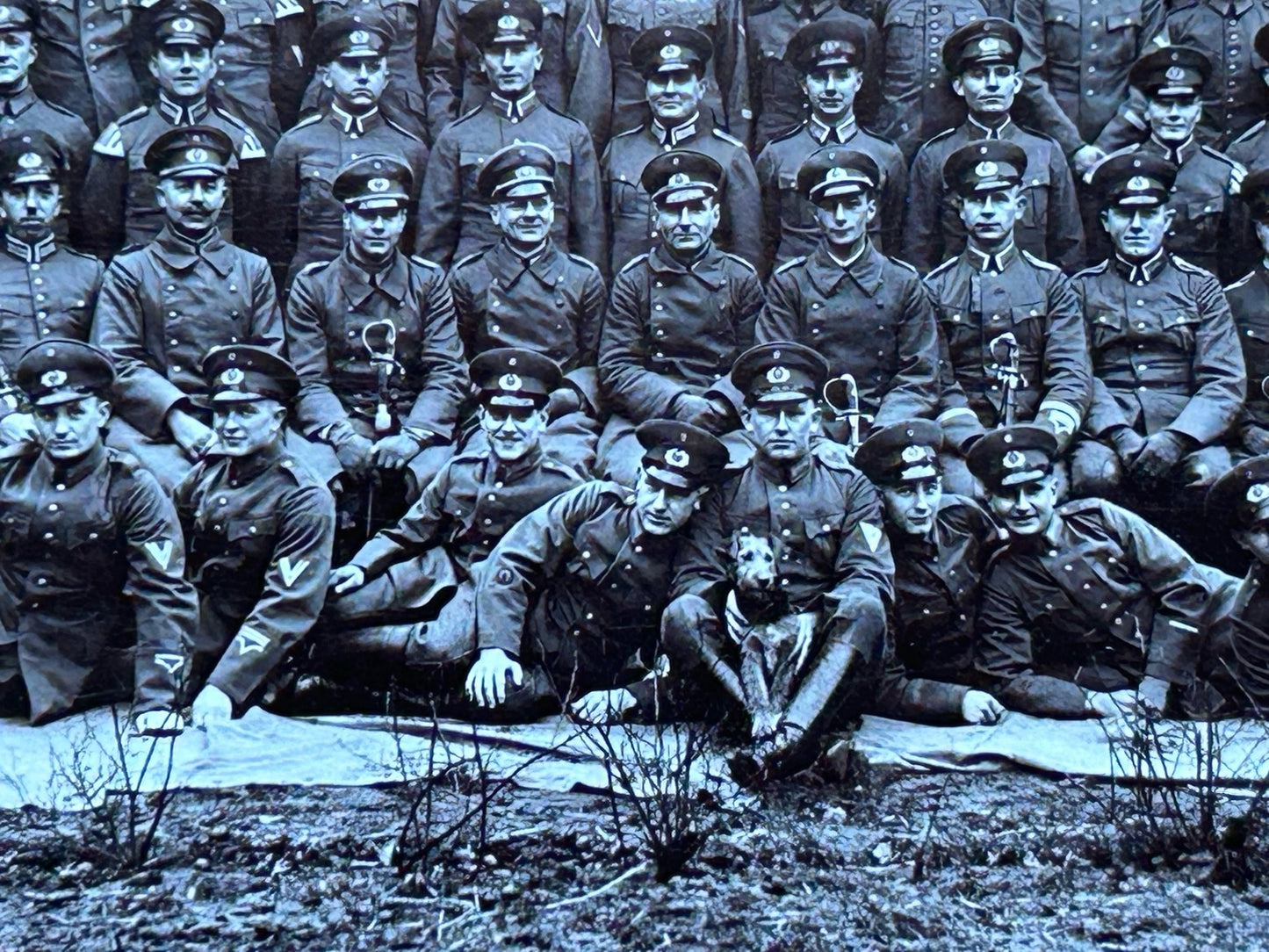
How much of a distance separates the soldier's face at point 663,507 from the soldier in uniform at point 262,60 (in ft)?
9.30

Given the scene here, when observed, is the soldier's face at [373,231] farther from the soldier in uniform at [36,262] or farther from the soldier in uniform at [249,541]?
the soldier in uniform at [36,262]

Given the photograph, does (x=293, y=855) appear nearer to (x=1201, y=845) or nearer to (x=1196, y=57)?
(x=1201, y=845)

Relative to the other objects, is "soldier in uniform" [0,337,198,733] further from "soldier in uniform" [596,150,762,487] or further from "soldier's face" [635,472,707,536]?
"soldier in uniform" [596,150,762,487]

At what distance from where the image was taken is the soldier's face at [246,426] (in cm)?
839

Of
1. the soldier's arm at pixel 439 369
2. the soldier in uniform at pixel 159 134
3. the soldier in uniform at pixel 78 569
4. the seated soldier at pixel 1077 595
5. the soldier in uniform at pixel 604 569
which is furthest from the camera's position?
the soldier in uniform at pixel 159 134

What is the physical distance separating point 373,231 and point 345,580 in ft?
5.84

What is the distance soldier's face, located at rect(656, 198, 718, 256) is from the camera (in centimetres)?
929

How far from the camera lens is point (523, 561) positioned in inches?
328

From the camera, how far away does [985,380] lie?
9.16 metres

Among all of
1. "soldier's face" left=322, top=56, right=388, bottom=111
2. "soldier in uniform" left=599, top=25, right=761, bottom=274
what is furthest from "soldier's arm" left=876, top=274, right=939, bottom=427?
"soldier's face" left=322, top=56, right=388, bottom=111

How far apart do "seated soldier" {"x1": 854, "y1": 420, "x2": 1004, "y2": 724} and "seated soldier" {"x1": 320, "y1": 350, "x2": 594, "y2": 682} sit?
1330 millimetres

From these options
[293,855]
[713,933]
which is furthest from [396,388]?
[713,933]

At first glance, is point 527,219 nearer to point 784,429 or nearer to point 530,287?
point 530,287

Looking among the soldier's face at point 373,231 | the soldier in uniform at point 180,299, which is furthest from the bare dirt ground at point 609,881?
the soldier's face at point 373,231
